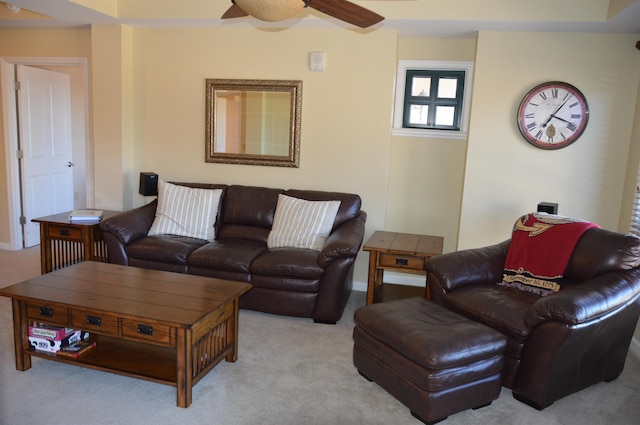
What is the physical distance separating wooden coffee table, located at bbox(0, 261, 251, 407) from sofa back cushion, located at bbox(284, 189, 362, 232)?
1398mm

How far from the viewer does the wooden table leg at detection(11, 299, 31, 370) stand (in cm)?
278

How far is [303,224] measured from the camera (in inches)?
160

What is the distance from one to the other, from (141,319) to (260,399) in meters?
0.76

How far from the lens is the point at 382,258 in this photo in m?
3.76

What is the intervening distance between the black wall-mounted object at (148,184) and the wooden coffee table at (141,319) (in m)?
1.60

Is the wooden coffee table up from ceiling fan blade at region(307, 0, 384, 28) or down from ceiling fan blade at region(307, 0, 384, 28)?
down

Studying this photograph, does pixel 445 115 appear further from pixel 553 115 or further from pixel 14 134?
pixel 14 134

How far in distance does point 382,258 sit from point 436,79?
6.10 feet

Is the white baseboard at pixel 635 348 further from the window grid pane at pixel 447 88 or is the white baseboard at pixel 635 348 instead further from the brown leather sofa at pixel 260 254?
the window grid pane at pixel 447 88

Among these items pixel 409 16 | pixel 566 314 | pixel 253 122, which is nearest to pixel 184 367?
pixel 566 314

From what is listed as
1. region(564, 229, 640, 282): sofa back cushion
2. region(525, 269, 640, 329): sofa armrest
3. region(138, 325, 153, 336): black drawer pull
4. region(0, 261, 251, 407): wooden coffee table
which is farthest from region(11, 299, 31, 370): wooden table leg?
region(564, 229, 640, 282): sofa back cushion

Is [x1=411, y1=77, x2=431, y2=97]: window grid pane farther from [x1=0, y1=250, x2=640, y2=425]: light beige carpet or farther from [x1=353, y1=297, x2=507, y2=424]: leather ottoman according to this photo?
[x1=0, y1=250, x2=640, y2=425]: light beige carpet

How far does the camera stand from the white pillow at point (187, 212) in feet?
14.0

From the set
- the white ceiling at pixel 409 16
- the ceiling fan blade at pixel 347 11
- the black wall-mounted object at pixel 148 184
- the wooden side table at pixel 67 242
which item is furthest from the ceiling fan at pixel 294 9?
the wooden side table at pixel 67 242
